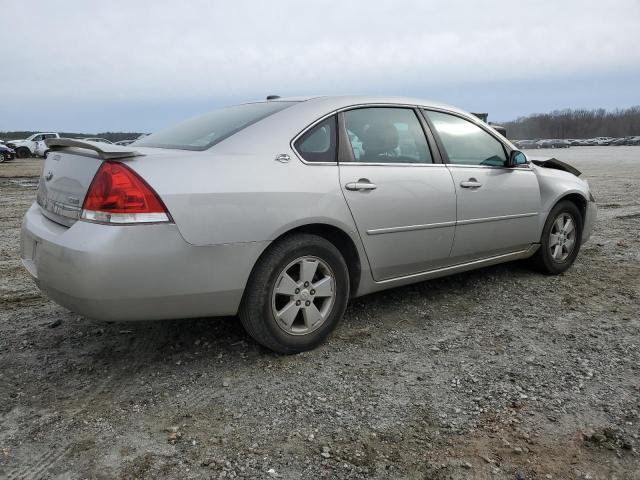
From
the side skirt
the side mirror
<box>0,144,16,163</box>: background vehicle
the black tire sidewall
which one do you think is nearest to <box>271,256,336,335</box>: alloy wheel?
the side skirt

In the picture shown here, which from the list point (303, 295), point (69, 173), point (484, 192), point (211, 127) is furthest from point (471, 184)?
point (69, 173)

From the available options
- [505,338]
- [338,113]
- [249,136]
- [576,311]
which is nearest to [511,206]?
[576,311]

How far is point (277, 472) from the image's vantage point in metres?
2.18

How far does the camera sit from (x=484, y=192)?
414 cm

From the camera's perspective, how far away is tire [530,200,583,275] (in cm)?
478

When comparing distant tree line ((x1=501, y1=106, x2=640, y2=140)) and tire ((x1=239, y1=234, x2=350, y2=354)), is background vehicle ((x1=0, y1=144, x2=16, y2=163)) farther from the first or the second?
distant tree line ((x1=501, y1=106, x2=640, y2=140))

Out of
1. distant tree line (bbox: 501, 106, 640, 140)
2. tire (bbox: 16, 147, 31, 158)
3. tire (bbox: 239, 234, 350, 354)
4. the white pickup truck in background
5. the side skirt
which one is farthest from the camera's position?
distant tree line (bbox: 501, 106, 640, 140)

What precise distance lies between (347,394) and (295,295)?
0.65m

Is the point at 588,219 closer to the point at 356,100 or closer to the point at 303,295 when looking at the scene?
the point at 356,100

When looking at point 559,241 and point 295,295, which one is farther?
point 559,241

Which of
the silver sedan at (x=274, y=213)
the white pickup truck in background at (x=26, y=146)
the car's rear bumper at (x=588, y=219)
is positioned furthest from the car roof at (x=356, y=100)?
the white pickup truck in background at (x=26, y=146)

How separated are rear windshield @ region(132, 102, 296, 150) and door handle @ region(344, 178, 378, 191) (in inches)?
25.6

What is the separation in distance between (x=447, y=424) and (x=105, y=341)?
2200mm

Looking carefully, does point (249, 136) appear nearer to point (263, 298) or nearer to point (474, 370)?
point (263, 298)
